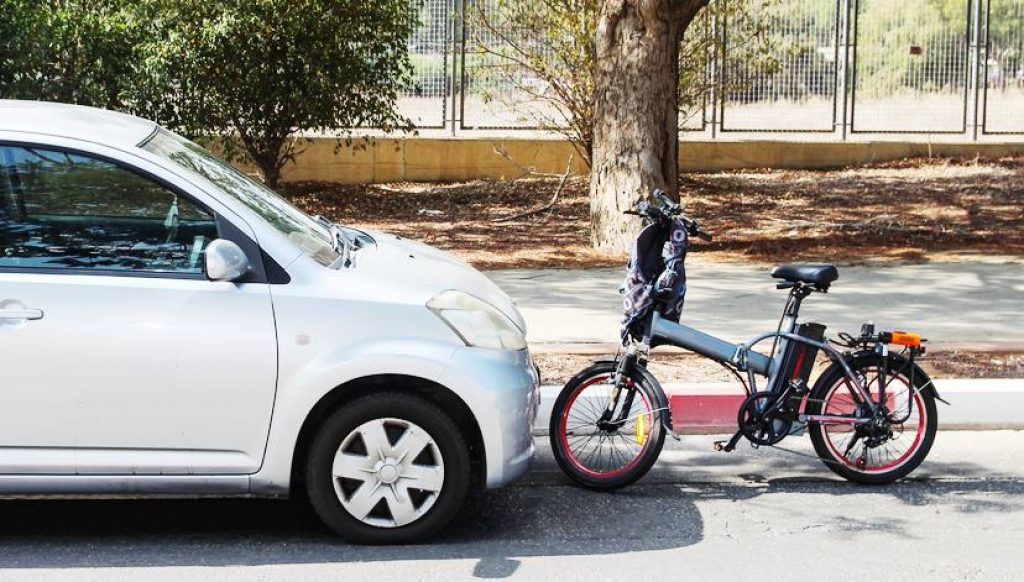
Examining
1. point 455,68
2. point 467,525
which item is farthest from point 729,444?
point 455,68

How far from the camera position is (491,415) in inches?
234

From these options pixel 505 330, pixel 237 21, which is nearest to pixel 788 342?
pixel 505 330

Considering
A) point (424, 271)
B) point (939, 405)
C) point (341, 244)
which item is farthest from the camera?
point (939, 405)

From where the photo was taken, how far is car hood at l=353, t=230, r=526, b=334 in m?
6.17

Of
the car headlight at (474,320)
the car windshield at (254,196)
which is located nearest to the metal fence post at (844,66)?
the car windshield at (254,196)

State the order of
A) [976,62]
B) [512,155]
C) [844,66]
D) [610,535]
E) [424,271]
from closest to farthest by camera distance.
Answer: [610,535] → [424,271] → [512,155] → [844,66] → [976,62]

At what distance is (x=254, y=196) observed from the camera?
648cm

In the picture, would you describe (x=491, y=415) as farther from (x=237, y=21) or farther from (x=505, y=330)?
(x=237, y=21)

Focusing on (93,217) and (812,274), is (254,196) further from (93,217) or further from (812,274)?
(812,274)

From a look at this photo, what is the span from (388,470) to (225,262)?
1.02 meters

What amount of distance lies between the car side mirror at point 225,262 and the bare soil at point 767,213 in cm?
714

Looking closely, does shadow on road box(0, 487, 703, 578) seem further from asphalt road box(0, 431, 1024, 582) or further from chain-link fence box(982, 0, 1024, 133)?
chain-link fence box(982, 0, 1024, 133)

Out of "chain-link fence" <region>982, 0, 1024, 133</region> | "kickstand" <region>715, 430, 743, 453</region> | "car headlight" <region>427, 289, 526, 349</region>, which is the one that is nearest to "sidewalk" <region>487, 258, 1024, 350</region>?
"kickstand" <region>715, 430, 743, 453</region>

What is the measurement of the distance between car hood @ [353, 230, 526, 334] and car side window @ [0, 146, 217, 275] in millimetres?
717
